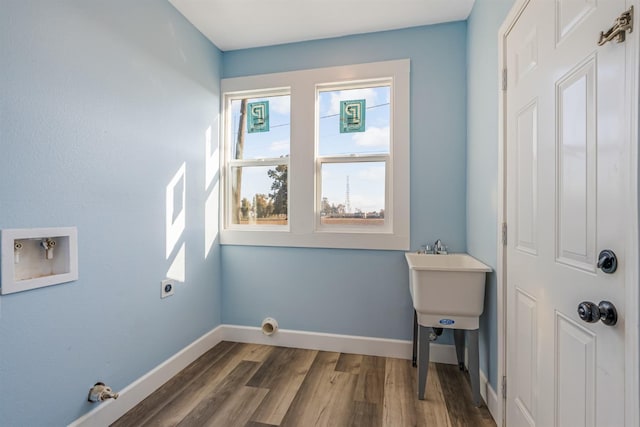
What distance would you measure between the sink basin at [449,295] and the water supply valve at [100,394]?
5.56 ft

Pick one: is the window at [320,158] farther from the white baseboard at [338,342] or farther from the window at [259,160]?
the white baseboard at [338,342]

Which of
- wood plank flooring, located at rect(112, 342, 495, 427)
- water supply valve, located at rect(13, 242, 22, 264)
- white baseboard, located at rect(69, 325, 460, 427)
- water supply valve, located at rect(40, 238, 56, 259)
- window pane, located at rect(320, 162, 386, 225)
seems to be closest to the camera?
water supply valve, located at rect(13, 242, 22, 264)

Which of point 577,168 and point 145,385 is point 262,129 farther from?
point 577,168

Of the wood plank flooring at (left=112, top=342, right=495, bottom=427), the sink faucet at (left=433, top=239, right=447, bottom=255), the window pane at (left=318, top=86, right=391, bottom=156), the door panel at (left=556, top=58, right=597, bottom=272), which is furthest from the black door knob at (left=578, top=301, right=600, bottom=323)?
the window pane at (left=318, top=86, right=391, bottom=156)

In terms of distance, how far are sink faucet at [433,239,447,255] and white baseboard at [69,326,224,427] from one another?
1936mm

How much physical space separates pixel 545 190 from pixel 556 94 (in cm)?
35

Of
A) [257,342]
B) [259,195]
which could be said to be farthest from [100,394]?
[259,195]

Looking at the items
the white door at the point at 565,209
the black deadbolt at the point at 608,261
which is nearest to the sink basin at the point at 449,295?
the white door at the point at 565,209

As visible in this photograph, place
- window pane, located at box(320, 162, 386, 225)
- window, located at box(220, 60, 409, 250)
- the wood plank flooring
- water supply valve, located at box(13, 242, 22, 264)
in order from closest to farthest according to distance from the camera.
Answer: water supply valve, located at box(13, 242, 22, 264) → the wood plank flooring → window, located at box(220, 60, 409, 250) → window pane, located at box(320, 162, 386, 225)

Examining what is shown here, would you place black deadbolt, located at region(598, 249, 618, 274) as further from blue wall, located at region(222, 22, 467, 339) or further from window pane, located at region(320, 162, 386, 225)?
window pane, located at region(320, 162, 386, 225)

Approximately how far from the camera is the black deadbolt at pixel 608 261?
2.58ft

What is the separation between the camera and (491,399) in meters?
1.66

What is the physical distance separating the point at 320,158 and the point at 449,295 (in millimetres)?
1438

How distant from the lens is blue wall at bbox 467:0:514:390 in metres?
1.65
